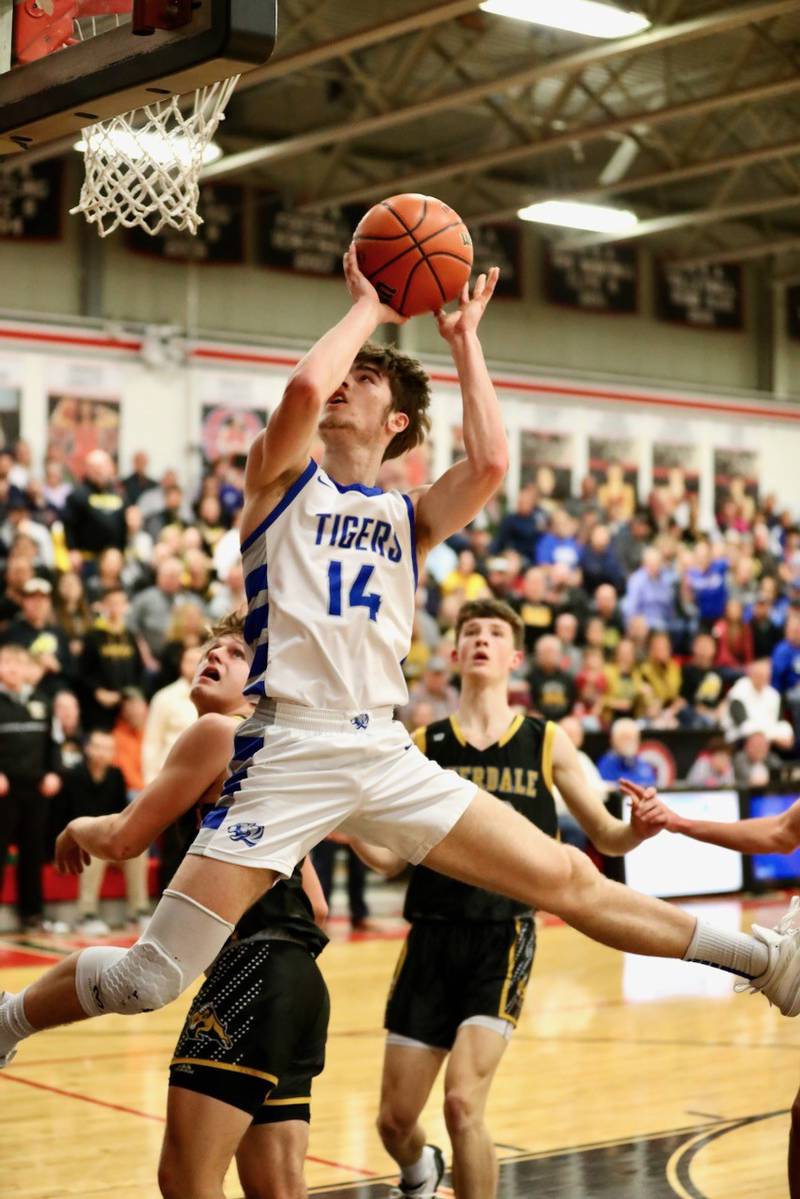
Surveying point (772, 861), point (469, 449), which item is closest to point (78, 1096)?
point (469, 449)

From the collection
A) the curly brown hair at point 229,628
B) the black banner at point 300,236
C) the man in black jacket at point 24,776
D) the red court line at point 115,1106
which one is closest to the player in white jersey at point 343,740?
the curly brown hair at point 229,628

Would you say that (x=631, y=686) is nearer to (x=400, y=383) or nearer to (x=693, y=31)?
(x=693, y=31)

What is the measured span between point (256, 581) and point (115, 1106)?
4.24 metres

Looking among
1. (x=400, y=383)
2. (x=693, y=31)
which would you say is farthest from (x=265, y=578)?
(x=693, y=31)

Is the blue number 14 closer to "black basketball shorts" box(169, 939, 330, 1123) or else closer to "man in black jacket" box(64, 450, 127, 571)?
"black basketball shorts" box(169, 939, 330, 1123)

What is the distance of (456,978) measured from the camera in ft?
18.9

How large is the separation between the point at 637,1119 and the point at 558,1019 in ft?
8.39

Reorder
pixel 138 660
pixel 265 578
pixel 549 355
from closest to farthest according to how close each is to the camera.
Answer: pixel 265 578
pixel 138 660
pixel 549 355

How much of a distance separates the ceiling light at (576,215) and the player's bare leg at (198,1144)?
17.3 m

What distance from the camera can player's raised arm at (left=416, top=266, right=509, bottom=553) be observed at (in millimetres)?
4395

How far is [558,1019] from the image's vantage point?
10.1 m

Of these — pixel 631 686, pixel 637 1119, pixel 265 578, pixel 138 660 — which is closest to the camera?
pixel 265 578

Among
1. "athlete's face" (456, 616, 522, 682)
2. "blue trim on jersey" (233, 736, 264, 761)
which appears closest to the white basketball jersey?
"blue trim on jersey" (233, 736, 264, 761)

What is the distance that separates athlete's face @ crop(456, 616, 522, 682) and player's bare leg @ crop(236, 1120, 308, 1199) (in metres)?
2.09
